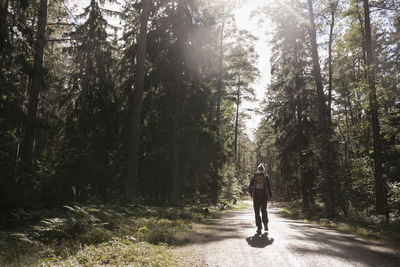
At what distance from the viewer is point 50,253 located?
5012 millimetres

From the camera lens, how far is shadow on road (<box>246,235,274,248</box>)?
267 inches

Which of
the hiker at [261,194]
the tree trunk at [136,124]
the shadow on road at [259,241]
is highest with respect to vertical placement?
the tree trunk at [136,124]

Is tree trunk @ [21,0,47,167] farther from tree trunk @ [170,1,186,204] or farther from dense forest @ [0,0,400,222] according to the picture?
tree trunk @ [170,1,186,204]

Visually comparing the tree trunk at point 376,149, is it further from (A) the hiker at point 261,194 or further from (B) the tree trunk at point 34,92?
(B) the tree trunk at point 34,92

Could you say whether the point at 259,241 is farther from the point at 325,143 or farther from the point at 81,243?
the point at 325,143

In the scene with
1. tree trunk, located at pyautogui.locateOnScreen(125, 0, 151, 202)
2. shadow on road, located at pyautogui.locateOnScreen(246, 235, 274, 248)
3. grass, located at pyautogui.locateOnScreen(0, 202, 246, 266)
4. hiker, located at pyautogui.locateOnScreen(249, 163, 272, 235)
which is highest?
tree trunk, located at pyautogui.locateOnScreen(125, 0, 151, 202)

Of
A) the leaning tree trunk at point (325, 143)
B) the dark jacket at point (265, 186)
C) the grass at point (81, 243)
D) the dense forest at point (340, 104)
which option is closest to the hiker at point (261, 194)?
the dark jacket at point (265, 186)

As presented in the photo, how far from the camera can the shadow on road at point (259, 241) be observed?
679 centimetres

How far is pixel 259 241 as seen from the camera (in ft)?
24.0

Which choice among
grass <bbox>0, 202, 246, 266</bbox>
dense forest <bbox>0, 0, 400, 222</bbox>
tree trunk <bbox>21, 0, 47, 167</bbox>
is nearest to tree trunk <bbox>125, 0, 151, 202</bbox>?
dense forest <bbox>0, 0, 400, 222</bbox>

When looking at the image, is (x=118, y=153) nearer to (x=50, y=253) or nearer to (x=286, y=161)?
(x=50, y=253)

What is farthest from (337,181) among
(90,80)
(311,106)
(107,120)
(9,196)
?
(9,196)

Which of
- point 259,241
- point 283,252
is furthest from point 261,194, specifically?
point 283,252

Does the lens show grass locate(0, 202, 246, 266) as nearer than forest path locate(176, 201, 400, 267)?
Yes
